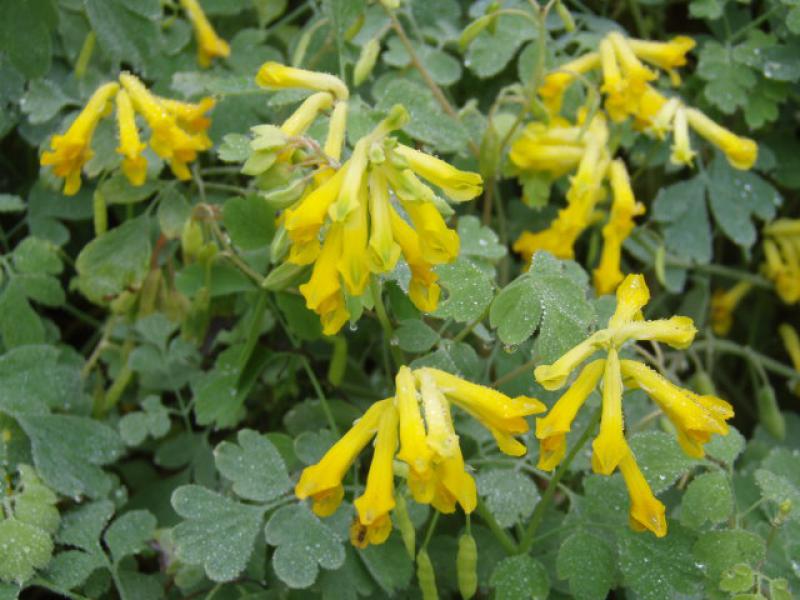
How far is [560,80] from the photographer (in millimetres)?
1663

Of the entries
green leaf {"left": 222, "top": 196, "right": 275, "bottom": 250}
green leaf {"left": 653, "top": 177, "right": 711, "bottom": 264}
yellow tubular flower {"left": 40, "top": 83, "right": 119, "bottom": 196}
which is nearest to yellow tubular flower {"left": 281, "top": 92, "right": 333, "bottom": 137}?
green leaf {"left": 222, "top": 196, "right": 275, "bottom": 250}

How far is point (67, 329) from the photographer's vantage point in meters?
2.00

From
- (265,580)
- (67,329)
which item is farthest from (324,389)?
(67,329)

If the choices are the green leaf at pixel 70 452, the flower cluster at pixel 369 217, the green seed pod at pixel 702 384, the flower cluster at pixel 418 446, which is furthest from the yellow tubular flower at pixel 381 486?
the green seed pod at pixel 702 384

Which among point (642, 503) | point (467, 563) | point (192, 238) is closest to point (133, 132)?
point (192, 238)

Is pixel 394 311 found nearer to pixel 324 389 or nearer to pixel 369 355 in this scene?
pixel 324 389

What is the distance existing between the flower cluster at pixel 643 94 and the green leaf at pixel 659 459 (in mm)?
595

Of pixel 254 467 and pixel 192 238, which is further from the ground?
pixel 192 238

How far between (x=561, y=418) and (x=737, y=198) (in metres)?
1.02

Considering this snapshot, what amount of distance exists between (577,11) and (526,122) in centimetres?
51

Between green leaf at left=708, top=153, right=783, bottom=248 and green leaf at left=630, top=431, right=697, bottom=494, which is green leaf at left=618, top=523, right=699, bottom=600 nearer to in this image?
green leaf at left=630, top=431, right=697, bottom=494

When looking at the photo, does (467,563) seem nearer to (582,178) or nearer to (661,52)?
(582,178)

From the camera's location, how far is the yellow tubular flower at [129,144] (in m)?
1.45

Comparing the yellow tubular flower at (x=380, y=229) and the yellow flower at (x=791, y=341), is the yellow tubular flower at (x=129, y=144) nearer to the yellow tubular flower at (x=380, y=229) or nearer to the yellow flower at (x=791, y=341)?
the yellow tubular flower at (x=380, y=229)
